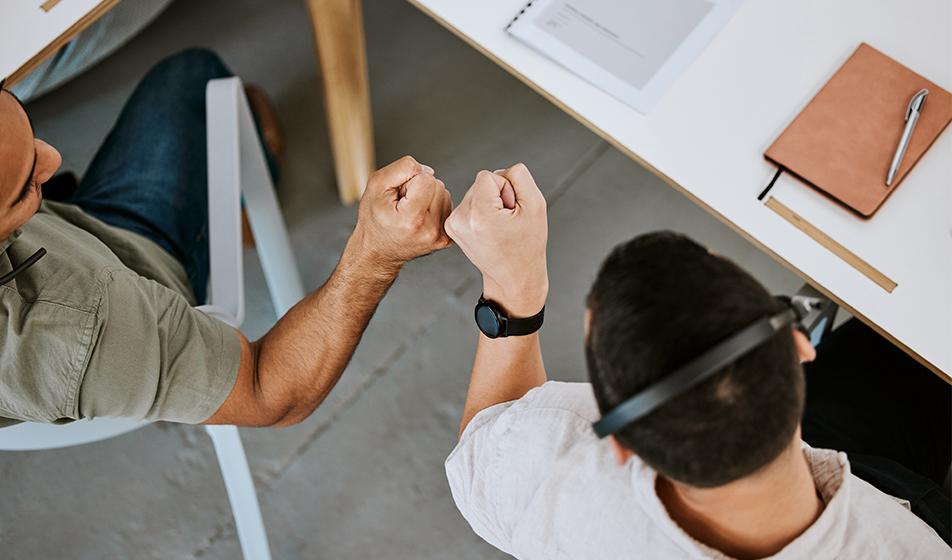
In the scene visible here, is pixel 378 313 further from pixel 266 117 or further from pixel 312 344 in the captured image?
pixel 312 344

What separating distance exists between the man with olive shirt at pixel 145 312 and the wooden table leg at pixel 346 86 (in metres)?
0.44

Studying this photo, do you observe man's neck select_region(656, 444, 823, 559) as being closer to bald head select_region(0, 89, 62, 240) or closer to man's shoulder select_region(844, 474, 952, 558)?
man's shoulder select_region(844, 474, 952, 558)

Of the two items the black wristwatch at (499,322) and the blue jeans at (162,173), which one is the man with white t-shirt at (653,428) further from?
the blue jeans at (162,173)

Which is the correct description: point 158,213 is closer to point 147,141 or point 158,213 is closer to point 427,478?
point 147,141

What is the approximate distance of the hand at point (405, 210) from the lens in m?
0.95

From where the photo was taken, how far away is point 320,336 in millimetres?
1053

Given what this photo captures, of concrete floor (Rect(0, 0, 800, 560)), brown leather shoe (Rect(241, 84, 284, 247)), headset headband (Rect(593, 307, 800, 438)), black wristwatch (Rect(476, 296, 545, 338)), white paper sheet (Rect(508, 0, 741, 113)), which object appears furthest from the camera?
brown leather shoe (Rect(241, 84, 284, 247))

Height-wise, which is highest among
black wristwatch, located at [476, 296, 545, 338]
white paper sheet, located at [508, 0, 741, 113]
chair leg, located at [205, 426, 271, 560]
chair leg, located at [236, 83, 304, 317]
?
white paper sheet, located at [508, 0, 741, 113]

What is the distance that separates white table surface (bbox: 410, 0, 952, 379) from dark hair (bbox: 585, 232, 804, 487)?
46cm

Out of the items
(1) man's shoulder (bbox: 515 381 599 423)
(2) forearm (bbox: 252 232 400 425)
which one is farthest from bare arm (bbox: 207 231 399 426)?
(1) man's shoulder (bbox: 515 381 599 423)

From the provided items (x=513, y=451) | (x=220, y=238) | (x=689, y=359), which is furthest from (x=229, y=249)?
(x=689, y=359)

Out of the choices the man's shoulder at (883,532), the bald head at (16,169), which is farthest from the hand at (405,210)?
the man's shoulder at (883,532)

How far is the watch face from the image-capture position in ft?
3.09

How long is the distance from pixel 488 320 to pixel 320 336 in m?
0.24
